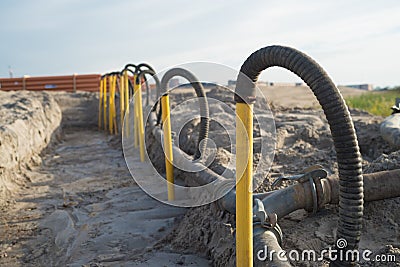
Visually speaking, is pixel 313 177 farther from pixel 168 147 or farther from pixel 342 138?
pixel 168 147

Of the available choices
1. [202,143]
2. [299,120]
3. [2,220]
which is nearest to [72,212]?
[2,220]

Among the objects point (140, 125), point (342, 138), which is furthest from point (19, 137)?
point (342, 138)

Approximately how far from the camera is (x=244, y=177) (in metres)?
1.85

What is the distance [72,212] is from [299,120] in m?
4.67

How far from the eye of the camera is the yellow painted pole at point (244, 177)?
5.96 feet

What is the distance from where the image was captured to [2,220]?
3.99 meters

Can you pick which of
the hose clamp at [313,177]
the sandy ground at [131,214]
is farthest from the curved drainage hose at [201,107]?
the hose clamp at [313,177]

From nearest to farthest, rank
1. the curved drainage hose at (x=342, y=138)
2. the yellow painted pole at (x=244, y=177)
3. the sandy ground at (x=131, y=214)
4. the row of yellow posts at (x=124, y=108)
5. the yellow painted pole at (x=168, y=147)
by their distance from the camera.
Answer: the curved drainage hose at (x=342, y=138) → the yellow painted pole at (x=244, y=177) → the sandy ground at (x=131, y=214) → the yellow painted pole at (x=168, y=147) → the row of yellow posts at (x=124, y=108)

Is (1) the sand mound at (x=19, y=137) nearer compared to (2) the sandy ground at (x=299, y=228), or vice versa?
(2) the sandy ground at (x=299, y=228)

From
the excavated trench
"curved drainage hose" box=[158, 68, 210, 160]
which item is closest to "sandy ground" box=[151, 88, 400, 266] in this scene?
the excavated trench

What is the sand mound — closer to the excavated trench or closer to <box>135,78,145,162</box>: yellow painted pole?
the excavated trench

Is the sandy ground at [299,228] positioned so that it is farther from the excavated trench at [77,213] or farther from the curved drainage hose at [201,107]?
the curved drainage hose at [201,107]

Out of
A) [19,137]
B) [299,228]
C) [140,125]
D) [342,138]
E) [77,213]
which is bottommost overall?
[77,213]

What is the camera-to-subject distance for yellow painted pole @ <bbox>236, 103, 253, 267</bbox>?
182 cm
